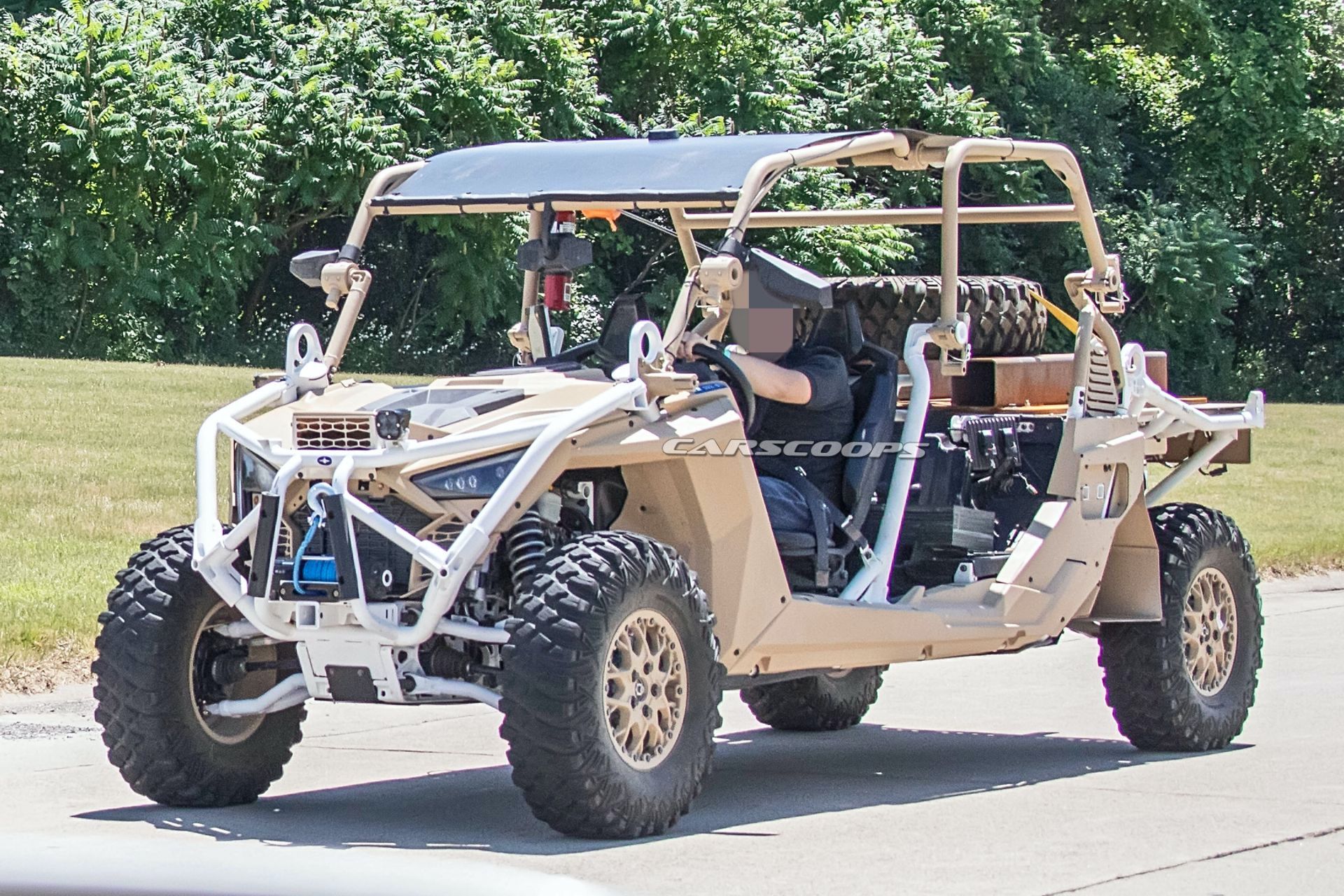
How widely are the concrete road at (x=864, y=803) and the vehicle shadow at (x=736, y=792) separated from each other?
2 cm

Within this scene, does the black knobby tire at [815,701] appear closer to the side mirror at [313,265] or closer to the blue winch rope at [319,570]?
the side mirror at [313,265]

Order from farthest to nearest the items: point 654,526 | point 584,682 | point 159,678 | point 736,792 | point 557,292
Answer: point 557,292 < point 736,792 < point 654,526 < point 159,678 < point 584,682

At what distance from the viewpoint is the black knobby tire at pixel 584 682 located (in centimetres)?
609

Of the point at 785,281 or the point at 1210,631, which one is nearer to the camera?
the point at 785,281

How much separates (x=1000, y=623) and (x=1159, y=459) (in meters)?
1.50

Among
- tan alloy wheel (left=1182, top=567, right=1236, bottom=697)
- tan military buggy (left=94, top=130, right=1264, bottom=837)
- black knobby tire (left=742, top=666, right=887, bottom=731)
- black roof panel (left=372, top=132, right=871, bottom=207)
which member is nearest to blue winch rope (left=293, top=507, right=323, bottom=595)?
tan military buggy (left=94, top=130, right=1264, bottom=837)

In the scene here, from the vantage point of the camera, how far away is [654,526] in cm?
693

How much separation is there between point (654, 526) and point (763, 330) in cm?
83

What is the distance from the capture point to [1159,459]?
29.5ft

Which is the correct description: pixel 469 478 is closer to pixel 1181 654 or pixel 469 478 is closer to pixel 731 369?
pixel 731 369

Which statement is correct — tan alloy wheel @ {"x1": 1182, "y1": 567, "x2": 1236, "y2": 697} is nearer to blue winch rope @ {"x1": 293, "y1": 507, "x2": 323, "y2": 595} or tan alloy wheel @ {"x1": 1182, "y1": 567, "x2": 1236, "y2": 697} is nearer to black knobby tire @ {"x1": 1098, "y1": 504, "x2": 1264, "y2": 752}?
black knobby tire @ {"x1": 1098, "y1": 504, "x2": 1264, "y2": 752}

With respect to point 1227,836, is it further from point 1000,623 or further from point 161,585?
point 161,585

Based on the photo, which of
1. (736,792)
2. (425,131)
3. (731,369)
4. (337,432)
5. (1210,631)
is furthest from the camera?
(425,131)

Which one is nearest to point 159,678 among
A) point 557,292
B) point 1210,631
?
point 557,292
